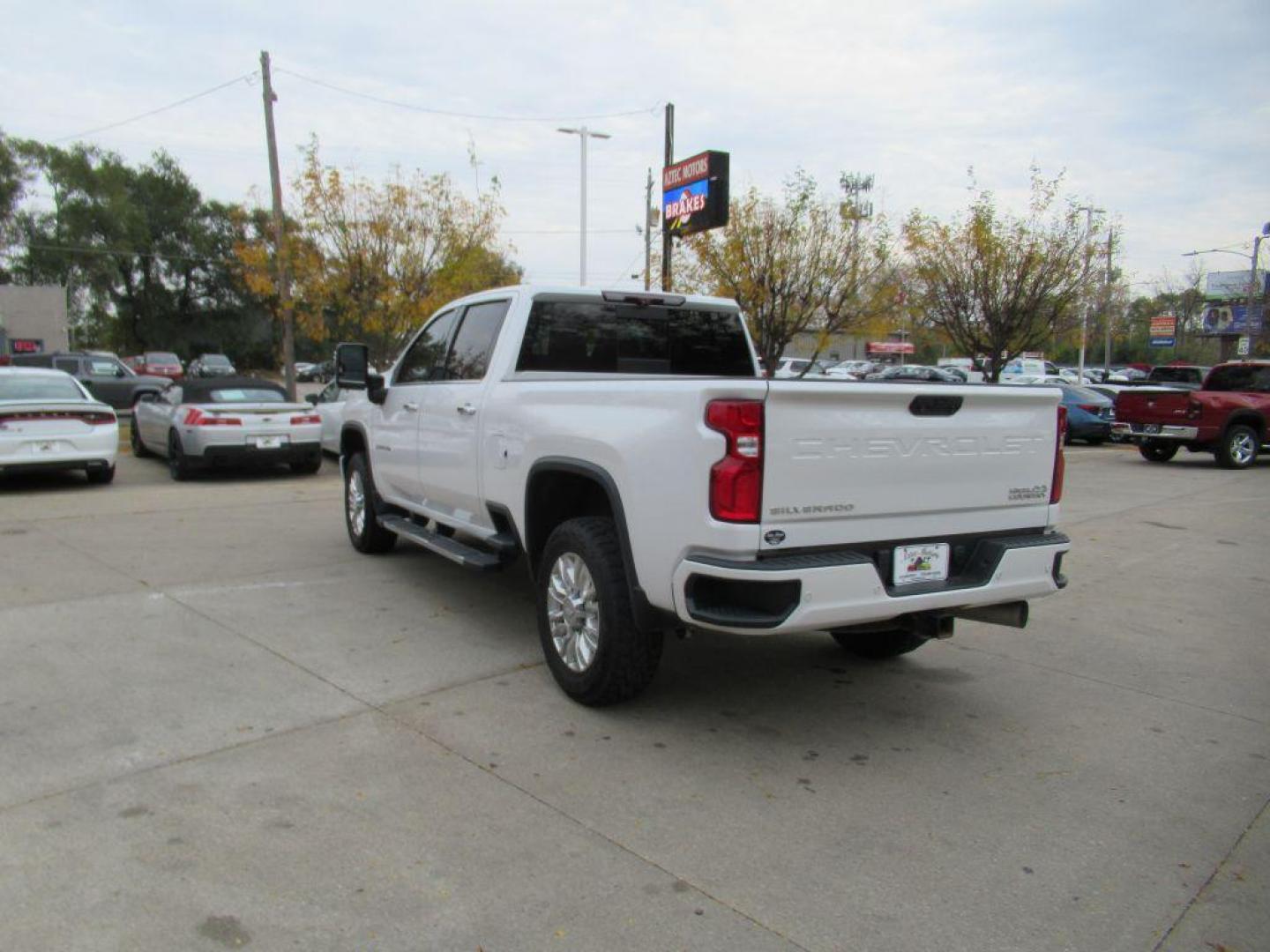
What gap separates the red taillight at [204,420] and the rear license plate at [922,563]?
33.8ft

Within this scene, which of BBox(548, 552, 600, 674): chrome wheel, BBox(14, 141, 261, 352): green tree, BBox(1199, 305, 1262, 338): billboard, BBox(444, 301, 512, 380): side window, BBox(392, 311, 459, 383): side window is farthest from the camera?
BBox(1199, 305, 1262, 338): billboard

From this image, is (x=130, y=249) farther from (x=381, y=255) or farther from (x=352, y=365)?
(x=352, y=365)

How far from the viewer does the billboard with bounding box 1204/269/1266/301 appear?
190 ft

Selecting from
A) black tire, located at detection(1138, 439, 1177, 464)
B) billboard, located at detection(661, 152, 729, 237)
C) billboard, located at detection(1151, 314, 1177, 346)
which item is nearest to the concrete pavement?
billboard, located at detection(661, 152, 729, 237)

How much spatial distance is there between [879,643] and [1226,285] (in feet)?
227

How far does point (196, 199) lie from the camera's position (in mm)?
48406

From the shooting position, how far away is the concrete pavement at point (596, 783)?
2836 mm

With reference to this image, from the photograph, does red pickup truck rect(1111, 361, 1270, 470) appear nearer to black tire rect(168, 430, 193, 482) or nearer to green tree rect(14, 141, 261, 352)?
black tire rect(168, 430, 193, 482)

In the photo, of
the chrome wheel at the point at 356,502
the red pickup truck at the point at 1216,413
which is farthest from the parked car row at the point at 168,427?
the red pickup truck at the point at 1216,413

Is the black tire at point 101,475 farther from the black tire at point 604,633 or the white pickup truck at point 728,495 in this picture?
the black tire at point 604,633

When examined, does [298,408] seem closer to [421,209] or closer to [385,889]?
[421,209]

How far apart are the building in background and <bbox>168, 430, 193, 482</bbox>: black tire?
3358 cm

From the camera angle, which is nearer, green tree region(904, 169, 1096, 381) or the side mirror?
the side mirror

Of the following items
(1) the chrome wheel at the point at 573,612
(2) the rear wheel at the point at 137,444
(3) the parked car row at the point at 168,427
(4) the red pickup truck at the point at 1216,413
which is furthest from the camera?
(4) the red pickup truck at the point at 1216,413
